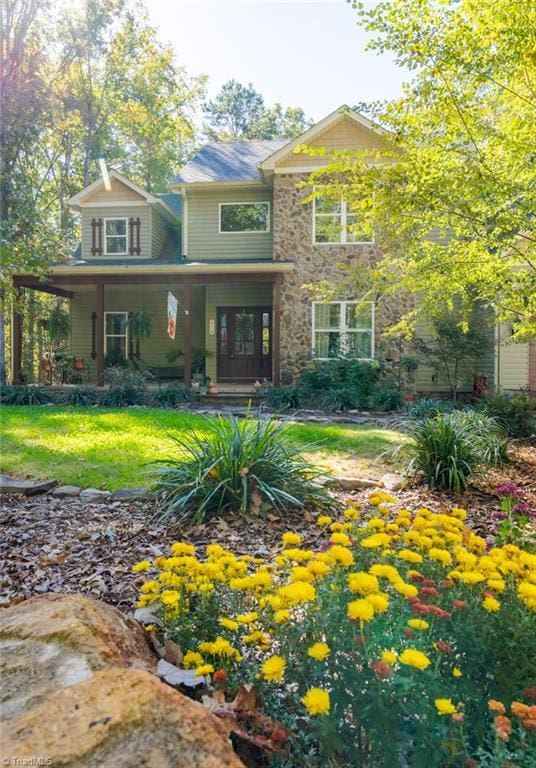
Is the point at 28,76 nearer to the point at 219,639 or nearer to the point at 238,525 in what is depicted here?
the point at 238,525

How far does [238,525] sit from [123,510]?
45.5 inches

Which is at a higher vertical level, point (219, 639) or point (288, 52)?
point (288, 52)

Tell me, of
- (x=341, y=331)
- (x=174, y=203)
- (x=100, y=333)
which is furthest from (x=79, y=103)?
(x=341, y=331)

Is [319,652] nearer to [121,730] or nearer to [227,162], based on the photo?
[121,730]

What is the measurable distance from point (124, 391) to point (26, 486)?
750cm

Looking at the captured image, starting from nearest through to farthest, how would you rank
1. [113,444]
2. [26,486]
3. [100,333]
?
[26,486], [113,444], [100,333]

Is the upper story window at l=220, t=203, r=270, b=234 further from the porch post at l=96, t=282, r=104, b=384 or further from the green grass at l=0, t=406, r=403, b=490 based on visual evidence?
the green grass at l=0, t=406, r=403, b=490

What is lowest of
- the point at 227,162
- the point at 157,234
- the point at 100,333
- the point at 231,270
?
the point at 100,333

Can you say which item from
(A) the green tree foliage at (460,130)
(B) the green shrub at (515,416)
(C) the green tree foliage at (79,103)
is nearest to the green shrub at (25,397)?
(C) the green tree foliage at (79,103)

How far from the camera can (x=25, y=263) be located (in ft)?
22.6

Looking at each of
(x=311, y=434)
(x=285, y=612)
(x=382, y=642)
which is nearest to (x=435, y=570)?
(x=382, y=642)

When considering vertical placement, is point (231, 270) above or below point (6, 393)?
above

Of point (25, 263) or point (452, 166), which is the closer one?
point (452, 166)

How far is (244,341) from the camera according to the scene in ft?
52.5
